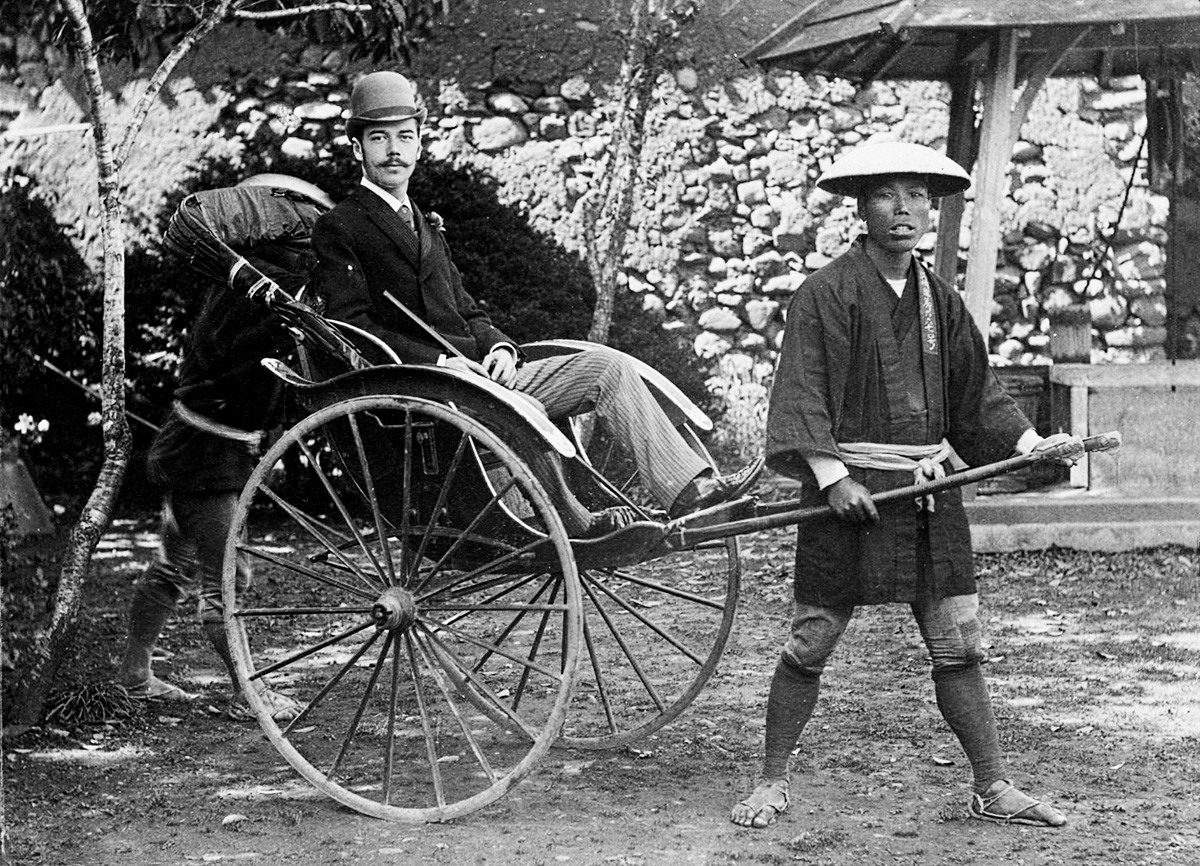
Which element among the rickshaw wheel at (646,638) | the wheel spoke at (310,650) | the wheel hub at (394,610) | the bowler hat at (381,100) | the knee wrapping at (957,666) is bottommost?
the rickshaw wheel at (646,638)

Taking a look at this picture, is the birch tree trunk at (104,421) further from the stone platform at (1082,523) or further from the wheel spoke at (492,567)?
the stone platform at (1082,523)

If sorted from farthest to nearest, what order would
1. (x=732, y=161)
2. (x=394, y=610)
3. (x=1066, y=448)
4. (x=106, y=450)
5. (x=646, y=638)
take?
(x=732, y=161), (x=646, y=638), (x=106, y=450), (x=394, y=610), (x=1066, y=448)

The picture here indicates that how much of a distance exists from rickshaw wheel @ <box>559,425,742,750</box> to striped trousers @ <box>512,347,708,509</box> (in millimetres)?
226

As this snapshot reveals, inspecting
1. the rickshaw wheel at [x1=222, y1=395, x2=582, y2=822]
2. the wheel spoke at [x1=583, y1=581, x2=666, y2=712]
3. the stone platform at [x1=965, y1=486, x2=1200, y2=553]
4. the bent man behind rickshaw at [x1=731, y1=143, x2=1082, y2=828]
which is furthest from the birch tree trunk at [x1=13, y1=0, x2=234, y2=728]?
the stone platform at [x1=965, y1=486, x2=1200, y2=553]

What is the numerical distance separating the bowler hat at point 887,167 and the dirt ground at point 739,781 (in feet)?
5.14

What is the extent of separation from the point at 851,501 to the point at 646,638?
238cm

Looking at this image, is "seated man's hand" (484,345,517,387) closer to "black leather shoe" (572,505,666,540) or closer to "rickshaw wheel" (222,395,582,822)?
"rickshaw wheel" (222,395,582,822)

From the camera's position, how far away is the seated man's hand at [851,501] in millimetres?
3523

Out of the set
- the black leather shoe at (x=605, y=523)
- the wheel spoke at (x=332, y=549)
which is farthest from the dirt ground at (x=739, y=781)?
the black leather shoe at (x=605, y=523)

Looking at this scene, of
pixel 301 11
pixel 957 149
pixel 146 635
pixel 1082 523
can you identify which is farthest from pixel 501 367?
pixel 957 149

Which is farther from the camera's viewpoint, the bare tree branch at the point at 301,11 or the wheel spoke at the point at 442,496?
the bare tree branch at the point at 301,11

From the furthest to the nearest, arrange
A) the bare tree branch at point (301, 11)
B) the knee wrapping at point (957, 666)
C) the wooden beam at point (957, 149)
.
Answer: the wooden beam at point (957, 149)
the bare tree branch at point (301, 11)
the knee wrapping at point (957, 666)

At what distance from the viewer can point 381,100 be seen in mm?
3977

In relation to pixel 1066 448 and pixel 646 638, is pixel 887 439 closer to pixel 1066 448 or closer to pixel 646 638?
pixel 1066 448
